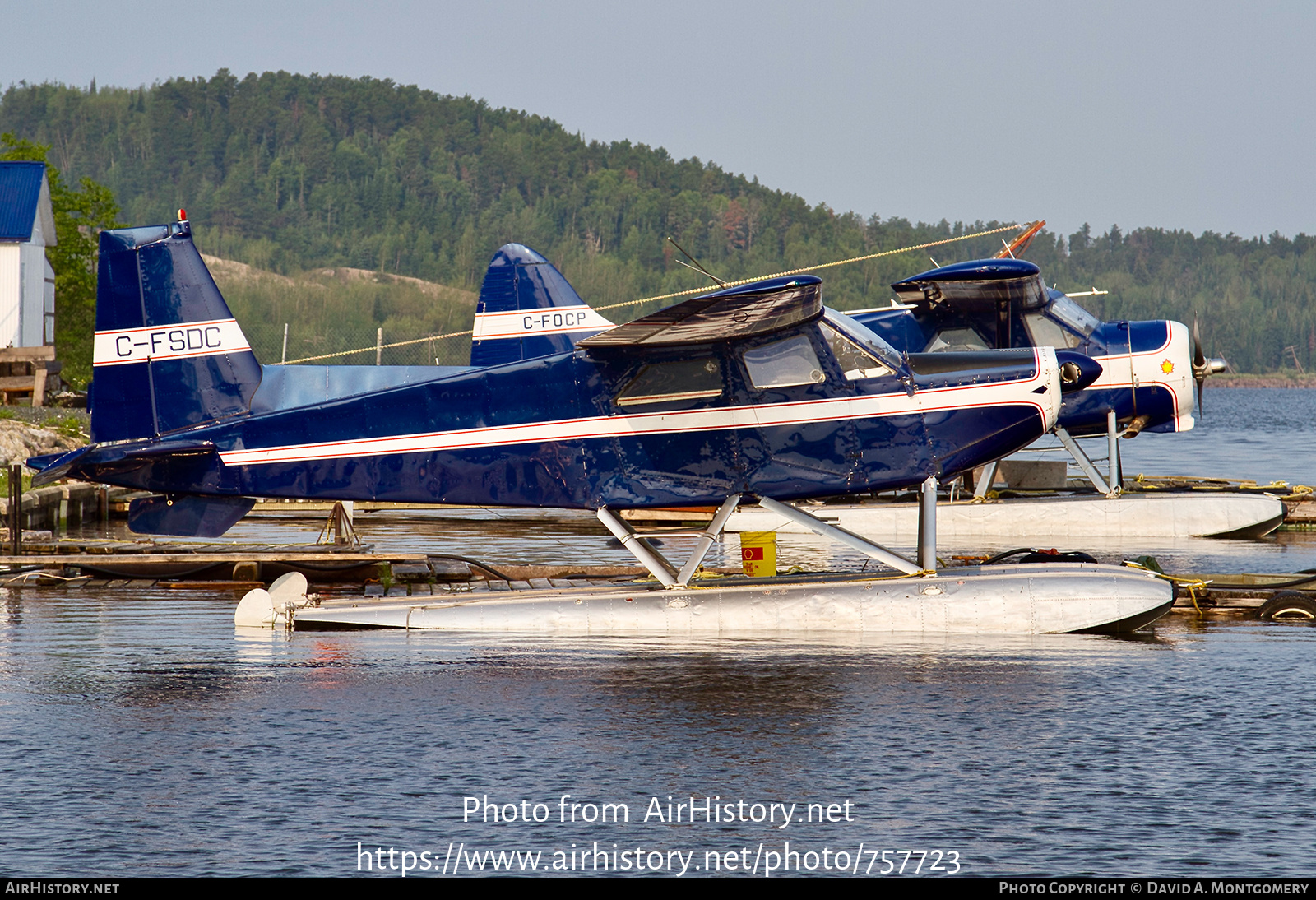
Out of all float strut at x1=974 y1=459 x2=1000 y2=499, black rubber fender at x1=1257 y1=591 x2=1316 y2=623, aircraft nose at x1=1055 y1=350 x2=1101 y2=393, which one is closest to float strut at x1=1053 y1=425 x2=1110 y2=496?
float strut at x1=974 y1=459 x2=1000 y2=499

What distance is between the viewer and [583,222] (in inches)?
6152

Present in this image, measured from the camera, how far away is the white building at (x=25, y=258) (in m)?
34.9

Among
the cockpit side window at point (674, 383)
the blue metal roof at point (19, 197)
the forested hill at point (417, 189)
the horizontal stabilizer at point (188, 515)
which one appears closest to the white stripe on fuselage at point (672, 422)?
the cockpit side window at point (674, 383)

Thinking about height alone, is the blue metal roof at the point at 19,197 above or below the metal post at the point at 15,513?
above

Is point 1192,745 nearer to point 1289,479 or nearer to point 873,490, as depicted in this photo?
point 873,490

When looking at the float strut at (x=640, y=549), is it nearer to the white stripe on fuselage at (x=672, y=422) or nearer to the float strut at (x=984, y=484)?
the white stripe on fuselage at (x=672, y=422)

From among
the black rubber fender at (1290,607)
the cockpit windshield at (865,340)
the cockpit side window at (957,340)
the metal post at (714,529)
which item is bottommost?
the black rubber fender at (1290,607)

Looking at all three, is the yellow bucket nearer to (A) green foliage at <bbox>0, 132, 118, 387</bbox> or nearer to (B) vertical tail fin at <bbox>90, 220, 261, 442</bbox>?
(B) vertical tail fin at <bbox>90, 220, 261, 442</bbox>

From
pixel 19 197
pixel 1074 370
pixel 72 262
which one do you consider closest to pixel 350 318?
pixel 72 262

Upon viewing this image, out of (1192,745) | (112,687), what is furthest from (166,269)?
(1192,745)

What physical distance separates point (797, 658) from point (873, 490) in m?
1.66

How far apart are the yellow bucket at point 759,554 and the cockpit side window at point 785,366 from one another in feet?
5.57

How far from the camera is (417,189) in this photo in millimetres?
152750

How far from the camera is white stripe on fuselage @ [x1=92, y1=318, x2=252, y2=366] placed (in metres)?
11.8
